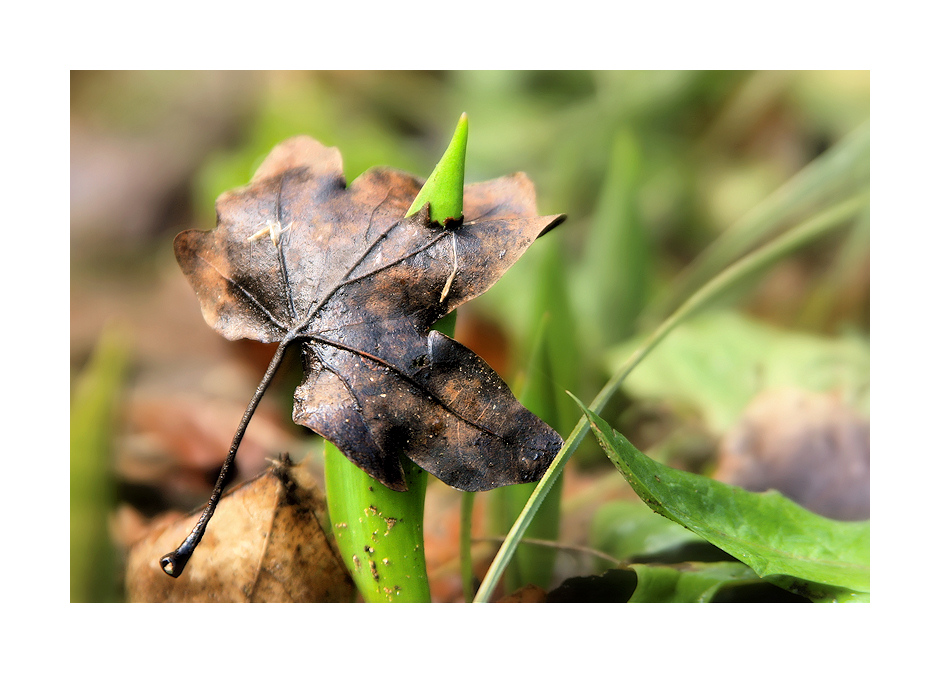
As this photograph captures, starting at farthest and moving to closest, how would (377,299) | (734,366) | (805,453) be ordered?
(734,366), (805,453), (377,299)

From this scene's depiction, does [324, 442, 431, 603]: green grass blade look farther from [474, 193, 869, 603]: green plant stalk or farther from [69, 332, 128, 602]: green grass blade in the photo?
[69, 332, 128, 602]: green grass blade

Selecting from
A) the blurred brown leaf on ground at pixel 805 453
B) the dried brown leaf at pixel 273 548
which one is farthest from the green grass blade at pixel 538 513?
the blurred brown leaf on ground at pixel 805 453

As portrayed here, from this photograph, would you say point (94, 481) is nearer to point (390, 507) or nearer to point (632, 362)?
point (390, 507)

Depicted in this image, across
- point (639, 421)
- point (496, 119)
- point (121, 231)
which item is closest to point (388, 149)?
point (496, 119)

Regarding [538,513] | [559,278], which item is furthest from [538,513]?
[559,278]
